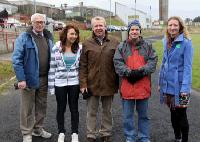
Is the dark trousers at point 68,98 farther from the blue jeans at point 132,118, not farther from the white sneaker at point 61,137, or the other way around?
the blue jeans at point 132,118

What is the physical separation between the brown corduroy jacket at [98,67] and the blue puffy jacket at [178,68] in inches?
31.5

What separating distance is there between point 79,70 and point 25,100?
3.24 ft

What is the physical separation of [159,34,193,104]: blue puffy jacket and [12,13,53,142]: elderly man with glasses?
1.86 metres

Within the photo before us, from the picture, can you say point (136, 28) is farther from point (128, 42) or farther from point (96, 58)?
point (96, 58)

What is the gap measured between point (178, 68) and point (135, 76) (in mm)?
634

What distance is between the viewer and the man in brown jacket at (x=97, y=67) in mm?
6344

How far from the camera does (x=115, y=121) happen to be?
26.9 ft

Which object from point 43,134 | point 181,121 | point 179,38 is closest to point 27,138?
point 43,134

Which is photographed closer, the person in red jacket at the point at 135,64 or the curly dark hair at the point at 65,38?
the person in red jacket at the point at 135,64

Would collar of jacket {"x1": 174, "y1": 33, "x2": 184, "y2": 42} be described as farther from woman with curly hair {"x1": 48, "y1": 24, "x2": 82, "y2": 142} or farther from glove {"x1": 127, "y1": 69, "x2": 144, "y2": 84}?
woman with curly hair {"x1": 48, "y1": 24, "x2": 82, "y2": 142}

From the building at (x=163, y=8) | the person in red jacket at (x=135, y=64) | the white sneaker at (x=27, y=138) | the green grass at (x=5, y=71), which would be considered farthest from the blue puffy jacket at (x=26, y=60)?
the building at (x=163, y=8)

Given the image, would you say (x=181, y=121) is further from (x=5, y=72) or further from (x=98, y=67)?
(x=5, y=72)

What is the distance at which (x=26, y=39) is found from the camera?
6.45 m

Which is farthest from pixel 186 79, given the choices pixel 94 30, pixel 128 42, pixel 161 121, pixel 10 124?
pixel 10 124
